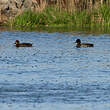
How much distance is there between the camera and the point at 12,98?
1298 centimetres

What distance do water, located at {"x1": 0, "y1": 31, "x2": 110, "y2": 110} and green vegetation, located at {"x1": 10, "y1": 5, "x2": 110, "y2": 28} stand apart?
963 centimetres

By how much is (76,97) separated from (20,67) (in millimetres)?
4958

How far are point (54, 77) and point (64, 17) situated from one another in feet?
68.5

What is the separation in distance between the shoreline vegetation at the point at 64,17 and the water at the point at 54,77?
9658 millimetres

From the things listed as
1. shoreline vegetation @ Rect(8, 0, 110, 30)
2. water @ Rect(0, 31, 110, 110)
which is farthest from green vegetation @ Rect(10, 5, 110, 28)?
water @ Rect(0, 31, 110, 110)

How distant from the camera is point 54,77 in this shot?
15.7 metres

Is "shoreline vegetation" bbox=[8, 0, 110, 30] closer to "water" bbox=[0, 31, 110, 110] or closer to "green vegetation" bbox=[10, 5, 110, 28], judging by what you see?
"green vegetation" bbox=[10, 5, 110, 28]

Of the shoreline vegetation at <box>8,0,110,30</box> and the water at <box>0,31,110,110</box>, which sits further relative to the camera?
the shoreline vegetation at <box>8,0,110,30</box>

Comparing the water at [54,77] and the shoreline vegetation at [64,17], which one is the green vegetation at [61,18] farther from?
the water at [54,77]

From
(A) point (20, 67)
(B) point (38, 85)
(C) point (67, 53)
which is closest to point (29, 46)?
(C) point (67, 53)

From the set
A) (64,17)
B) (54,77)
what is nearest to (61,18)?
(64,17)

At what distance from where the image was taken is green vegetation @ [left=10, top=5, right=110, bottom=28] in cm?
3574

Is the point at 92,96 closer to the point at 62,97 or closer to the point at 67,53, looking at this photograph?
the point at 62,97

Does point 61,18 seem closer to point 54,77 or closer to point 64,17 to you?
point 64,17
